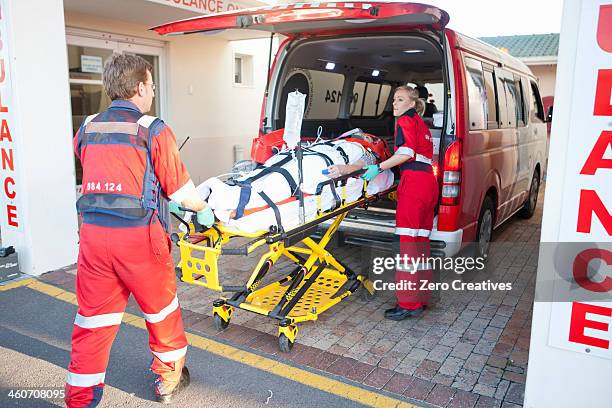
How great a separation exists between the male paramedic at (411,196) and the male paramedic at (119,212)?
181cm

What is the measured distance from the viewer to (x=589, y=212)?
99.1 inches

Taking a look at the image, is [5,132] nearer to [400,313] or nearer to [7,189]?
[7,189]

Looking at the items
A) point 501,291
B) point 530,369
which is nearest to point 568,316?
point 530,369

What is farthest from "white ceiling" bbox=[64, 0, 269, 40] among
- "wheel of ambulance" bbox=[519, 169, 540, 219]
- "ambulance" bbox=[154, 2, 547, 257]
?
"wheel of ambulance" bbox=[519, 169, 540, 219]

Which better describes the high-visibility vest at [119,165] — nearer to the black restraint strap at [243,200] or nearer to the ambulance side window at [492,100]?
the black restraint strap at [243,200]

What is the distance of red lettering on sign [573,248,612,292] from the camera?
2.53 metres

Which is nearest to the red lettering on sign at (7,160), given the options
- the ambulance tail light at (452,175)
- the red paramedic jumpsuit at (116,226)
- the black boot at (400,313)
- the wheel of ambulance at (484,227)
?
the red paramedic jumpsuit at (116,226)

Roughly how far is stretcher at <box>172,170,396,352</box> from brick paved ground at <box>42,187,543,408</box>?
0.19 metres

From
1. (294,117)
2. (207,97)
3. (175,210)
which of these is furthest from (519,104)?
(207,97)

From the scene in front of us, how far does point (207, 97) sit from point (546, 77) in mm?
12767

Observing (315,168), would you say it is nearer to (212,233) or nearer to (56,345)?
(212,233)

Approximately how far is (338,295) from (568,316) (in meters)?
1.91

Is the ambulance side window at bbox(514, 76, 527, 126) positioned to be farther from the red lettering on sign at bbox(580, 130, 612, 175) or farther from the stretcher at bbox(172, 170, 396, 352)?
the red lettering on sign at bbox(580, 130, 612, 175)

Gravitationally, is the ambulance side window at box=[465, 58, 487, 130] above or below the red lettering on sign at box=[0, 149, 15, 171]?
above
